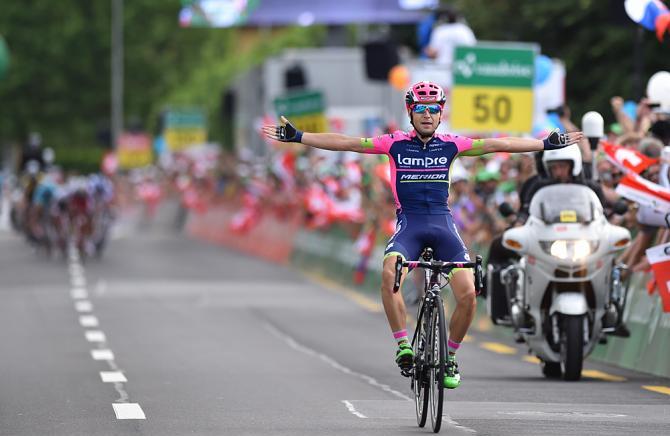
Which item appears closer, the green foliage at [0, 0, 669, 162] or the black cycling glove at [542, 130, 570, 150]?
the black cycling glove at [542, 130, 570, 150]

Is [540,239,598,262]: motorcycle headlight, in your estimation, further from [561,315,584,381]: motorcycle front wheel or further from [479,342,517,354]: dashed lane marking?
[479,342,517,354]: dashed lane marking

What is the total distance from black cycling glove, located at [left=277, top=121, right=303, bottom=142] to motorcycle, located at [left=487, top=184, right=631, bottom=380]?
3.24 m

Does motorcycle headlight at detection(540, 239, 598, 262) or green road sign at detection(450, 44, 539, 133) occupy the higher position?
Result: green road sign at detection(450, 44, 539, 133)

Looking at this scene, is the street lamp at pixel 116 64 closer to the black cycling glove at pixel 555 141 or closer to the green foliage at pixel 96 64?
the green foliage at pixel 96 64

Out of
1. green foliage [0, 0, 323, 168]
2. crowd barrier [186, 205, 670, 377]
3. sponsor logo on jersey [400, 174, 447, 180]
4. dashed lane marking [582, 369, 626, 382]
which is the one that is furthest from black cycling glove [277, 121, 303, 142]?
green foliage [0, 0, 323, 168]

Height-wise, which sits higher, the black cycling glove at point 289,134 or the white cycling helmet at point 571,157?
the black cycling glove at point 289,134

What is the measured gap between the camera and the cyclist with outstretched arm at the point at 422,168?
1215cm

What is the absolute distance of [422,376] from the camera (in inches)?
461

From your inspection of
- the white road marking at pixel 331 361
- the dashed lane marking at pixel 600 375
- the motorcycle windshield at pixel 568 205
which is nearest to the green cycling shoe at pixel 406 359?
the white road marking at pixel 331 361

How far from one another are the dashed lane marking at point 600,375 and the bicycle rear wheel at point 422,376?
3.61 m

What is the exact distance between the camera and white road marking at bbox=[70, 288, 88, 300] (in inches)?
1033

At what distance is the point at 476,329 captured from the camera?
2123cm

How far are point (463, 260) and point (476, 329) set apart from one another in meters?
9.18

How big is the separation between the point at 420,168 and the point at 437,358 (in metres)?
1.31
